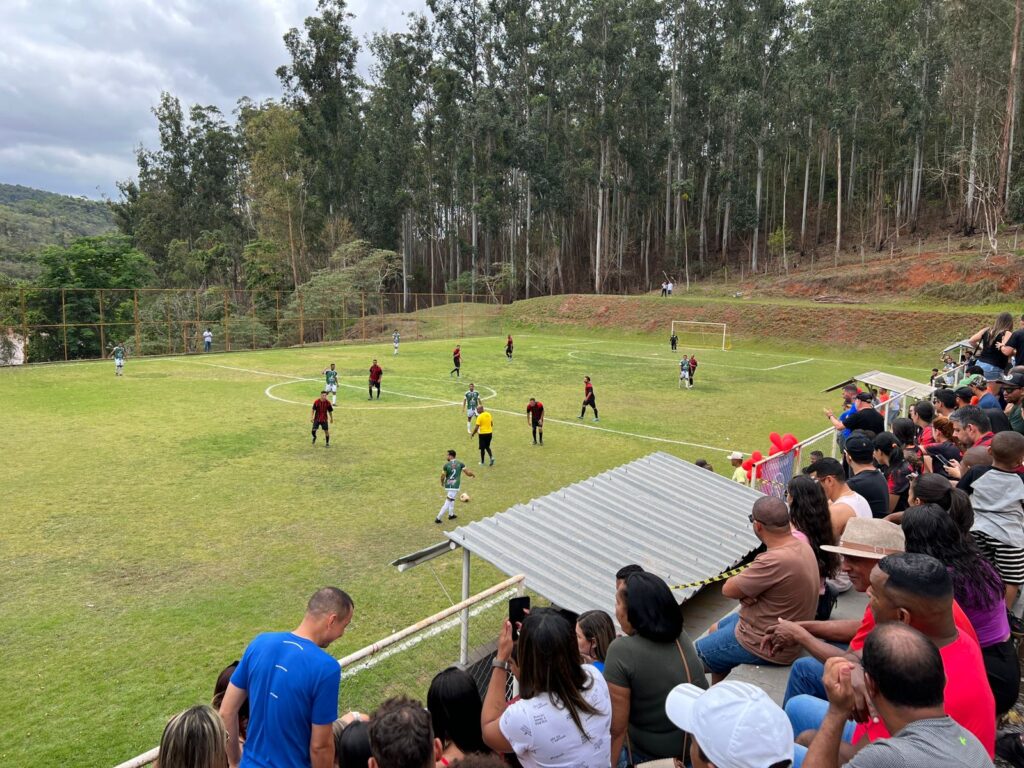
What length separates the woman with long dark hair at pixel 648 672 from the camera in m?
3.53

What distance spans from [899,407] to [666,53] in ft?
210

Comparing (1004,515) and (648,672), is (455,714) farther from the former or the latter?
(1004,515)

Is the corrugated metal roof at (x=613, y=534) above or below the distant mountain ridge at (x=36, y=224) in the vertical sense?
below

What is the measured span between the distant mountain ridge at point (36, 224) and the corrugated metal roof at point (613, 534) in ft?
227

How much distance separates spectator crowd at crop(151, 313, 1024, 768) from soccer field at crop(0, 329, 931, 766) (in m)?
3.05

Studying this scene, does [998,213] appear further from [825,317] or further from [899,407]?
[899,407]

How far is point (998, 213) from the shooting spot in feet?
172

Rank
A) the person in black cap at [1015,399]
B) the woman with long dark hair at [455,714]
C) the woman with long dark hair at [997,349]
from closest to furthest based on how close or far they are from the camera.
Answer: the woman with long dark hair at [455,714], the person in black cap at [1015,399], the woman with long dark hair at [997,349]

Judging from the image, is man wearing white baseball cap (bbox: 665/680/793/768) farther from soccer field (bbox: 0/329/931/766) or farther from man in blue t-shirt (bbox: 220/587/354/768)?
soccer field (bbox: 0/329/931/766)

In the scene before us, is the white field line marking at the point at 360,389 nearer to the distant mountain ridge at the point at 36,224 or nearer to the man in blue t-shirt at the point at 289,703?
the man in blue t-shirt at the point at 289,703

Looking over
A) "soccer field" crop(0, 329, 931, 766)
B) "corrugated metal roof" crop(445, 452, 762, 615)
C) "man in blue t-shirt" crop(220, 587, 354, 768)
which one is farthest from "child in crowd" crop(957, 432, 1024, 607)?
"man in blue t-shirt" crop(220, 587, 354, 768)

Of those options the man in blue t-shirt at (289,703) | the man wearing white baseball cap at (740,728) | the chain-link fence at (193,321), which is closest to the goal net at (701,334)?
the chain-link fence at (193,321)

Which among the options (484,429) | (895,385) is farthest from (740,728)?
(895,385)

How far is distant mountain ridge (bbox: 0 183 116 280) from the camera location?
69688 mm
